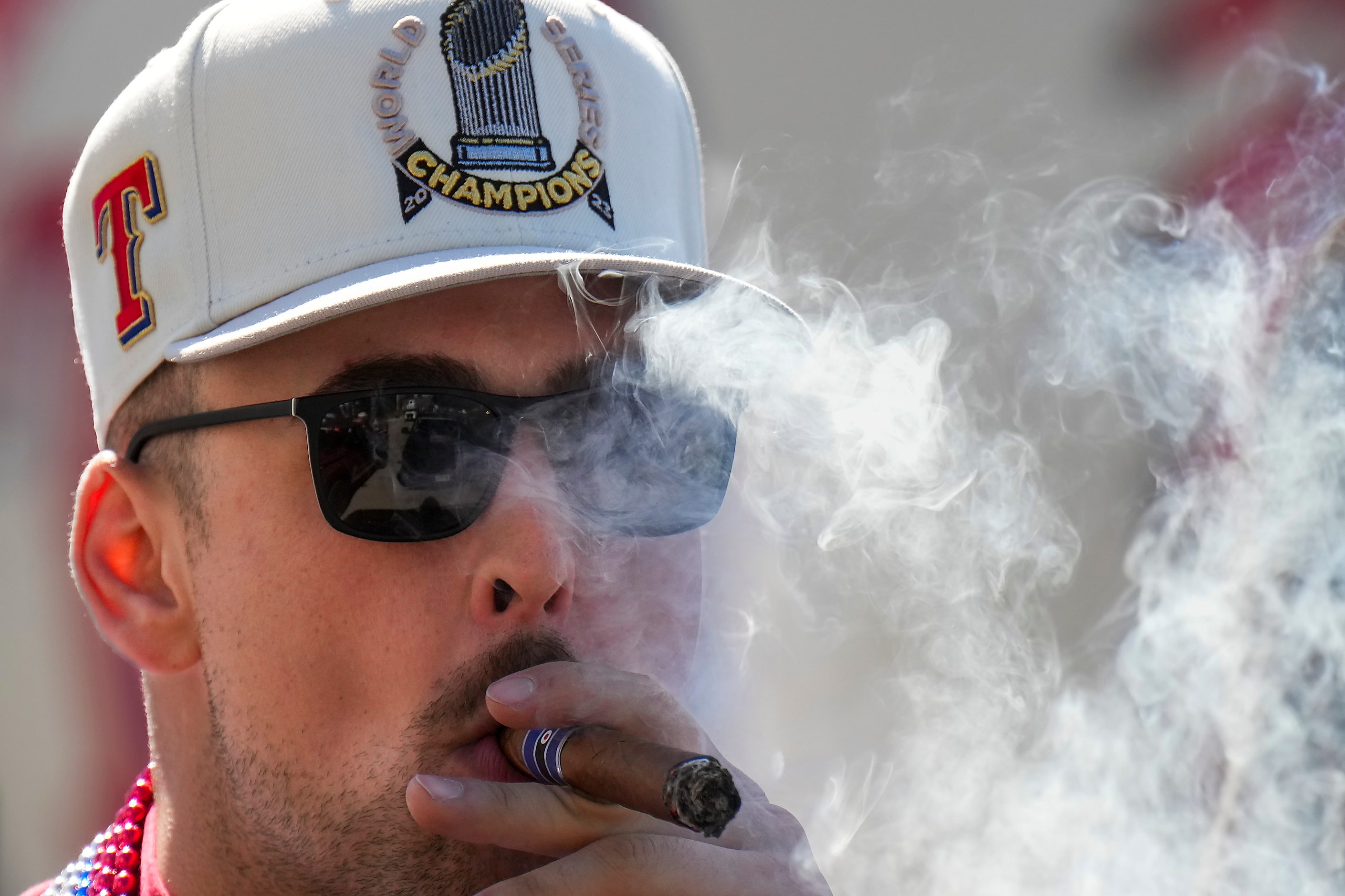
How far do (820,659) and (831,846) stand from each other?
1011 mm

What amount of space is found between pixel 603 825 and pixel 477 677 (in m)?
0.40

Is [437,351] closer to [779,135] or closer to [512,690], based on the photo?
[512,690]

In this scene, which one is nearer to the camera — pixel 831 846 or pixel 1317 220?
pixel 831 846

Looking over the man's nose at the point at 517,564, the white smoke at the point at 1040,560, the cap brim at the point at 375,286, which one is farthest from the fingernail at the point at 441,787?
the white smoke at the point at 1040,560

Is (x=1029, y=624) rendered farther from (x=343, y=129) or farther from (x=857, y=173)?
(x=343, y=129)

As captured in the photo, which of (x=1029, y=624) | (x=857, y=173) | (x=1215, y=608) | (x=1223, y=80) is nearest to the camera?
(x=1215, y=608)

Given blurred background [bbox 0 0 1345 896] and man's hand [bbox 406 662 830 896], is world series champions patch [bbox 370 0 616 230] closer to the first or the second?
man's hand [bbox 406 662 830 896]

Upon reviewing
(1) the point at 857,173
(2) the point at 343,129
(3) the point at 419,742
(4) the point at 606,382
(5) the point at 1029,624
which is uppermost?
(2) the point at 343,129

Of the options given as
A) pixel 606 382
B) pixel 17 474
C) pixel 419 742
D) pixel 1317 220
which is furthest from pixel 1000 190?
pixel 17 474

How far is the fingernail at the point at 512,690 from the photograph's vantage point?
1.88 meters

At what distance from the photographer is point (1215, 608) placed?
Answer: 296 centimetres

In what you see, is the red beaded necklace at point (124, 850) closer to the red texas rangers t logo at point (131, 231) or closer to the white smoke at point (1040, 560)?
the red texas rangers t logo at point (131, 231)

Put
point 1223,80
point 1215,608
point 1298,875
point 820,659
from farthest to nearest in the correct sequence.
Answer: point 1223,80, point 820,659, point 1215,608, point 1298,875

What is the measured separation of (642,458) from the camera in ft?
7.79
